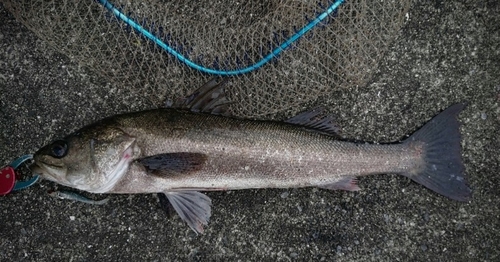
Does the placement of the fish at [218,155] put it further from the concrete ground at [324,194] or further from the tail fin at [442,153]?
the concrete ground at [324,194]

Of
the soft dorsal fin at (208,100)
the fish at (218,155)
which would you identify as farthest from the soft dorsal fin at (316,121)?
the soft dorsal fin at (208,100)

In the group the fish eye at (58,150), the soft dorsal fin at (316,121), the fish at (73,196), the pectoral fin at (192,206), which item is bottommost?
the fish at (73,196)

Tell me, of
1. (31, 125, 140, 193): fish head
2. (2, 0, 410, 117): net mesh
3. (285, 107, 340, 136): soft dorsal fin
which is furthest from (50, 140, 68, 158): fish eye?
(285, 107, 340, 136): soft dorsal fin

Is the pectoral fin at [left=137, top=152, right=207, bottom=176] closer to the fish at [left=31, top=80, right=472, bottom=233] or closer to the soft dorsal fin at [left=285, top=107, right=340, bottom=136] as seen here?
the fish at [left=31, top=80, right=472, bottom=233]

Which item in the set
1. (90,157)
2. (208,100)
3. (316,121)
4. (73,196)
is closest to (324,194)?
(316,121)

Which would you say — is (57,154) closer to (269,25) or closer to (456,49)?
(269,25)

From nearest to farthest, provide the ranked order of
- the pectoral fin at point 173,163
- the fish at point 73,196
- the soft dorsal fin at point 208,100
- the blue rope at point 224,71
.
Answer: the pectoral fin at point 173,163 < the soft dorsal fin at point 208,100 < the blue rope at point 224,71 < the fish at point 73,196

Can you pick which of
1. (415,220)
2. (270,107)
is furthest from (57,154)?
(415,220)

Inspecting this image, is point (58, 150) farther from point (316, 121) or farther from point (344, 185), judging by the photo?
point (344, 185)
